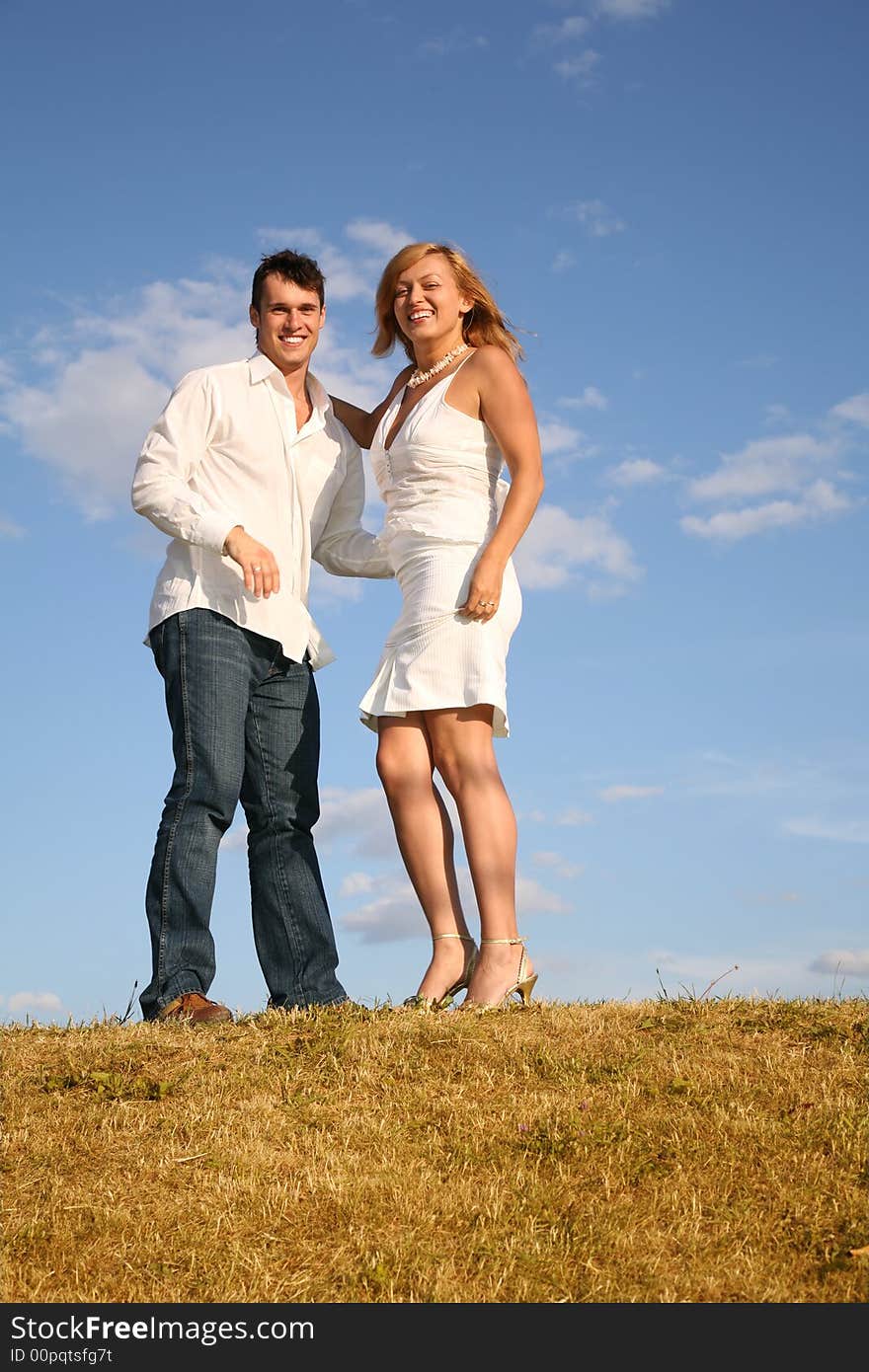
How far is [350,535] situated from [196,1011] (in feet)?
8.43

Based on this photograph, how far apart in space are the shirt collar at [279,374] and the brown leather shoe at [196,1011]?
304cm

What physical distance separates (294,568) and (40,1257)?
3.56m

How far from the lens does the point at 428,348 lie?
635 centimetres

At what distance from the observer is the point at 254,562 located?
→ 5.95m

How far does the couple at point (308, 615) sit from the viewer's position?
6027 millimetres

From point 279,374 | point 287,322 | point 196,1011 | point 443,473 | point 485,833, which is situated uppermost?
point 287,322

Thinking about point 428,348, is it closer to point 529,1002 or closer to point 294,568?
point 294,568

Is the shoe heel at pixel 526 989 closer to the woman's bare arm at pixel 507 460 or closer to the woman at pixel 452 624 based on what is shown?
the woman at pixel 452 624

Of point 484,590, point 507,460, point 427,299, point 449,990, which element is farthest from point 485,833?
point 427,299

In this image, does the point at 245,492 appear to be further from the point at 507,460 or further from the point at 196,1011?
the point at 196,1011

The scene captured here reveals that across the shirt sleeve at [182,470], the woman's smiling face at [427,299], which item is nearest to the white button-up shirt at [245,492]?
the shirt sleeve at [182,470]
